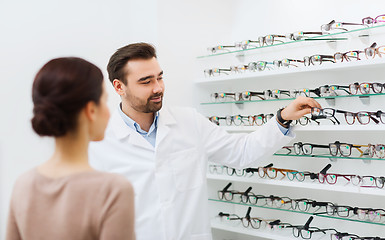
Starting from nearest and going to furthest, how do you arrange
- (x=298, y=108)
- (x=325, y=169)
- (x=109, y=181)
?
(x=109, y=181) → (x=298, y=108) → (x=325, y=169)

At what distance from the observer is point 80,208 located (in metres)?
1.20

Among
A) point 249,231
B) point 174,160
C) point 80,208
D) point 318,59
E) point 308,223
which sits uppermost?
point 318,59

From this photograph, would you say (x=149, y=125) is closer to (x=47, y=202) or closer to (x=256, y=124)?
(x=256, y=124)

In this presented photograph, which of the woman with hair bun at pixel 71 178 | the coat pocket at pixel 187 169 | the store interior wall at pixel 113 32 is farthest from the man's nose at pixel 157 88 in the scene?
the woman with hair bun at pixel 71 178

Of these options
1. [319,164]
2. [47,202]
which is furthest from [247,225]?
[47,202]

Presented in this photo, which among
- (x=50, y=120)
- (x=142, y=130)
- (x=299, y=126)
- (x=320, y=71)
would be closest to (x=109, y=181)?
(x=50, y=120)

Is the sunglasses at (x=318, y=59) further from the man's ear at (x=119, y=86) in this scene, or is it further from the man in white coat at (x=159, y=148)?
the man's ear at (x=119, y=86)

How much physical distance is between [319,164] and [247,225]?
60cm

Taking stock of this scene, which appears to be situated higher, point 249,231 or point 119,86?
point 119,86

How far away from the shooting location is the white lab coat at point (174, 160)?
2.42 metres

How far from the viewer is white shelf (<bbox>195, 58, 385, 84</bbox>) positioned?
7.91ft

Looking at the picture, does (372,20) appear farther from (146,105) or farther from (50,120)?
(50,120)

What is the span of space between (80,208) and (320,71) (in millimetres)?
1898

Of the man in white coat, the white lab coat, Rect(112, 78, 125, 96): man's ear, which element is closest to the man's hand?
the man in white coat
